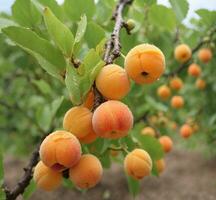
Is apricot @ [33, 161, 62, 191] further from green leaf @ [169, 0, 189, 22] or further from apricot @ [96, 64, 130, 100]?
green leaf @ [169, 0, 189, 22]

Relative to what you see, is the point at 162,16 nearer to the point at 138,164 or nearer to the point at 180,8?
the point at 180,8

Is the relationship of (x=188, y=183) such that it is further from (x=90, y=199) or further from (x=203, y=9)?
(x=203, y=9)

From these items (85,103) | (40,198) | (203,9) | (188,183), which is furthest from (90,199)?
(85,103)

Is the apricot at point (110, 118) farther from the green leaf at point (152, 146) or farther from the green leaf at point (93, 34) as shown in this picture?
the green leaf at point (152, 146)

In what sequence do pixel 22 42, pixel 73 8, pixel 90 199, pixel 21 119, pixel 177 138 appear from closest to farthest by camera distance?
pixel 22 42 → pixel 73 8 → pixel 90 199 → pixel 21 119 → pixel 177 138

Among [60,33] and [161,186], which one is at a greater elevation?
[60,33]

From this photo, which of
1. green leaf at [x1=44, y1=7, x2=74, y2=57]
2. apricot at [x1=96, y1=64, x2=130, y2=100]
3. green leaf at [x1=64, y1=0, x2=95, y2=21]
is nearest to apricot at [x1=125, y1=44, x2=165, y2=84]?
apricot at [x1=96, y1=64, x2=130, y2=100]

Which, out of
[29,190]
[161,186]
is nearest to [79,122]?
[29,190]

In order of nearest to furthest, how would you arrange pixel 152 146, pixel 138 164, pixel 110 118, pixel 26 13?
pixel 110 118
pixel 138 164
pixel 26 13
pixel 152 146

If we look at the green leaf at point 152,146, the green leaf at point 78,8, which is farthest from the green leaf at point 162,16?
the green leaf at point 152,146
